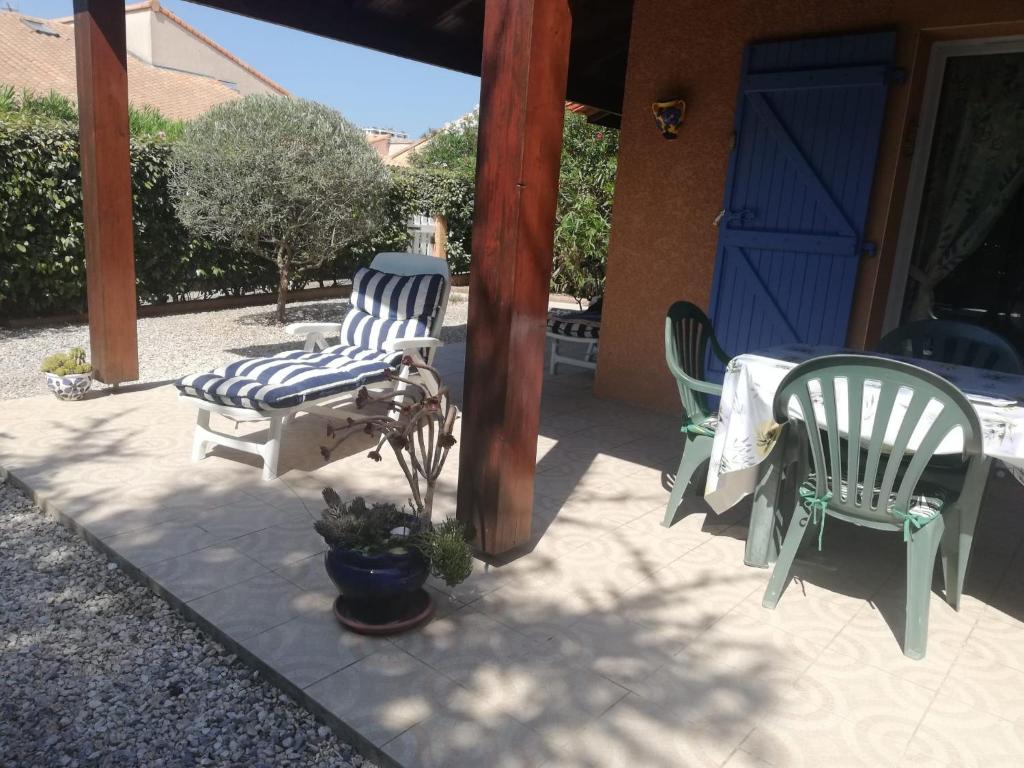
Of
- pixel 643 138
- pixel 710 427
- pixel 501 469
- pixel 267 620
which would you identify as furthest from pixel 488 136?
pixel 643 138

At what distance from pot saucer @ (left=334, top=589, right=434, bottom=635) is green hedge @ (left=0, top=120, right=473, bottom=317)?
629 cm

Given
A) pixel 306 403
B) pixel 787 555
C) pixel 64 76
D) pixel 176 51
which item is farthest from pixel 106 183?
pixel 176 51

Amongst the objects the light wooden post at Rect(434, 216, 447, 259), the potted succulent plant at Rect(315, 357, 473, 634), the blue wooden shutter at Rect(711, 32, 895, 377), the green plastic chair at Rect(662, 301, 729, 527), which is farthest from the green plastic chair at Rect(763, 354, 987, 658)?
the light wooden post at Rect(434, 216, 447, 259)

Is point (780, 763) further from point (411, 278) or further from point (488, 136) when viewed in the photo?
point (411, 278)

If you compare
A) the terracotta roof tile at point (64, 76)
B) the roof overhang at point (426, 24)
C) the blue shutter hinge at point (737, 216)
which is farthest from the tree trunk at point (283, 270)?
the terracotta roof tile at point (64, 76)

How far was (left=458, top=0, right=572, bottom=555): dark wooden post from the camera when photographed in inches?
97.9

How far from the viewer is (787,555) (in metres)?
2.69

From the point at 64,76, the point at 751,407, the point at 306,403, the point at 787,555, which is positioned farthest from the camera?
the point at 64,76

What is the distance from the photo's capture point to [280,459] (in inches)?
158

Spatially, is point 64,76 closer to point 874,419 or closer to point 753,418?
point 753,418

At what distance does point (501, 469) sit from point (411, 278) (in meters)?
2.42

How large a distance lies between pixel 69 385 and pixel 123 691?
126 inches

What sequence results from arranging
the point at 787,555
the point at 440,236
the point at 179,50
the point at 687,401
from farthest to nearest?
the point at 179,50 < the point at 440,236 < the point at 687,401 < the point at 787,555

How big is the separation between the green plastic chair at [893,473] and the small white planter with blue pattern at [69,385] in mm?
4255
